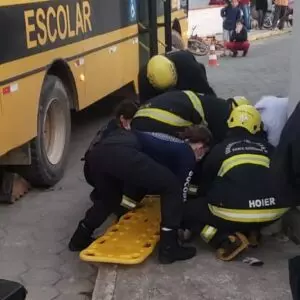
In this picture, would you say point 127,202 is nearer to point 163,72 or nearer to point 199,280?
point 199,280

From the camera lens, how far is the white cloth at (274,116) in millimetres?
5191

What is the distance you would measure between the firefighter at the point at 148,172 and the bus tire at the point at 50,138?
1.12 m

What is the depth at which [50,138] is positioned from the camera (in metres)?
6.80

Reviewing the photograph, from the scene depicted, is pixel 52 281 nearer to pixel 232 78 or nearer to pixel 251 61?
pixel 232 78

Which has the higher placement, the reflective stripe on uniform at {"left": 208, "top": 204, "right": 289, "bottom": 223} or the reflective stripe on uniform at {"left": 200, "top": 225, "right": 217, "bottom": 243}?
the reflective stripe on uniform at {"left": 208, "top": 204, "right": 289, "bottom": 223}

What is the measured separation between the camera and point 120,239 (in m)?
4.91

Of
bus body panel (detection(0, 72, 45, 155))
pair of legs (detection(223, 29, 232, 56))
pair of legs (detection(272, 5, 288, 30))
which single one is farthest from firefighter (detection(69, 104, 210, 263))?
pair of legs (detection(272, 5, 288, 30))

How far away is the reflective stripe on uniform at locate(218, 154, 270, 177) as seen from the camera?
4.74m

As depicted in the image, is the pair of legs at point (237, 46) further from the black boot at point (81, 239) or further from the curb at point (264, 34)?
the black boot at point (81, 239)

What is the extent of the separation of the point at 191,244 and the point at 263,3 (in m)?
19.3

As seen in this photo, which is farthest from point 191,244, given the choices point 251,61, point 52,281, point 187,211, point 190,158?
point 251,61

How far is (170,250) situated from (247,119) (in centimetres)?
102

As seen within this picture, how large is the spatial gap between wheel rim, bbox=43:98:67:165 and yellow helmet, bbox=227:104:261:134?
2.05 meters

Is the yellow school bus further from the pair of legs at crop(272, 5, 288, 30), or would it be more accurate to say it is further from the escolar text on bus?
the pair of legs at crop(272, 5, 288, 30)
